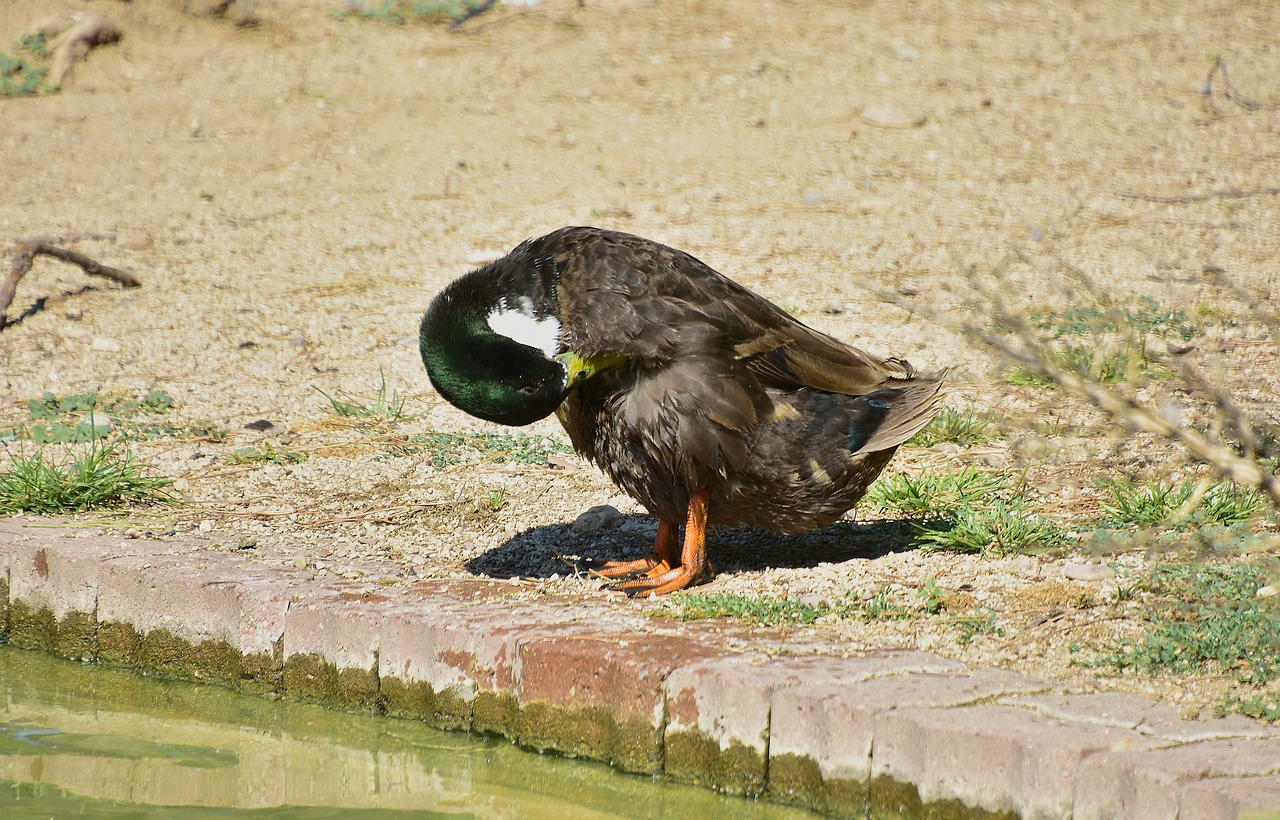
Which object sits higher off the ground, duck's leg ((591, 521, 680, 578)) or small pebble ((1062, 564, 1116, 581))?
small pebble ((1062, 564, 1116, 581))

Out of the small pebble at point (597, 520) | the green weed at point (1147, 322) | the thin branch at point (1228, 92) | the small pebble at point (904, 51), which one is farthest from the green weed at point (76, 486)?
the thin branch at point (1228, 92)

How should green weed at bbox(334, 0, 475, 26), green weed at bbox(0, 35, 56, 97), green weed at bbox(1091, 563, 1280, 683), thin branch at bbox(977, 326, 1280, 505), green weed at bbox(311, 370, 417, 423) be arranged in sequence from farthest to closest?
green weed at bbox(334, 0, 475, 26)
green weed at bbox(0, 35, 56, 97)
green weed at bbox(311, 370, 417, 423)
green weed at bbox(1091, 563, 1280, 683)
thin branch at bbox(977, 326, 1280, 505)

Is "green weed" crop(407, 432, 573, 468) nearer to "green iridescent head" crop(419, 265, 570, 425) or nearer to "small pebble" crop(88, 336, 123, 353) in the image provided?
"green iridescent head" crop(419, 265, 570, 425)

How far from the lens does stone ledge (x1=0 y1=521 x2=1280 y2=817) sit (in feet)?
8.93

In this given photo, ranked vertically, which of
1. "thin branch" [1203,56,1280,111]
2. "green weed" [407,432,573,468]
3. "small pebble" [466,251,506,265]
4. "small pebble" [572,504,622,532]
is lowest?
"small pebble" [572,504,622,532]

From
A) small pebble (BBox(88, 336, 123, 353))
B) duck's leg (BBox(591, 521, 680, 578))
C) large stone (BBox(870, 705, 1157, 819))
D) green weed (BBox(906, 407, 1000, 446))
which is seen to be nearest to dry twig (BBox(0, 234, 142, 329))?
small pebble (BBox(88, 336, 123, 353))

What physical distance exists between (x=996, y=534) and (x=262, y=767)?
2.36 m

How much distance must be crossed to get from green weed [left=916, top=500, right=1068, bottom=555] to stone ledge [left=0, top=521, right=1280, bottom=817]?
39.7 inches

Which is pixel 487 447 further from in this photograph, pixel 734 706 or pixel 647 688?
pixel 734 706

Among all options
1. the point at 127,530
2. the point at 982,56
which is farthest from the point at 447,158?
the point at 127,530

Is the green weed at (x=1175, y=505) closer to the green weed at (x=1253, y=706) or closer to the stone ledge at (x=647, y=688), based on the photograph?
the green weed at (x=1253, y=706)

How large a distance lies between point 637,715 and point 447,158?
22.7ft

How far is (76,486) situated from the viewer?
499 cm

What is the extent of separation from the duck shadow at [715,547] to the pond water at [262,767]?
0.80 meters
